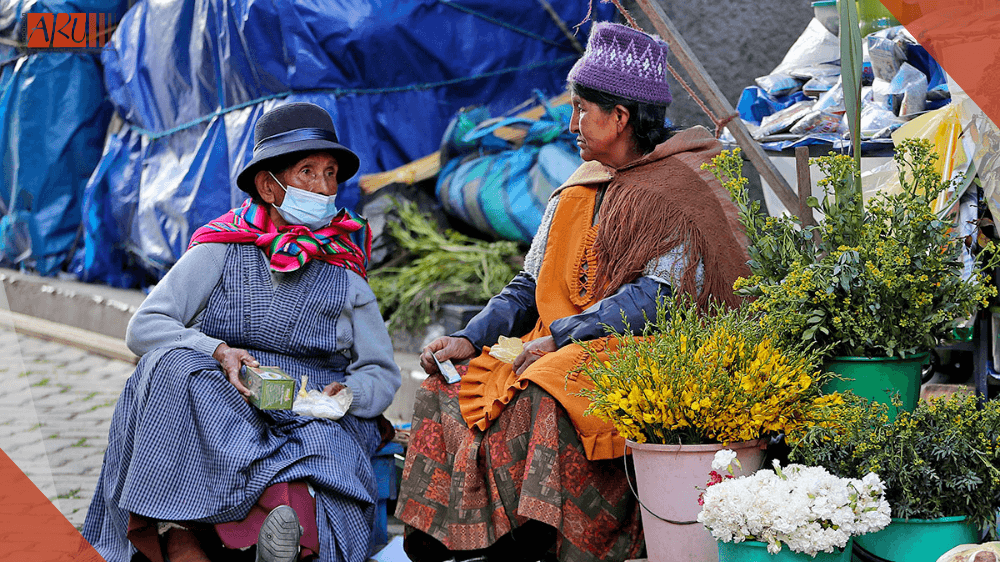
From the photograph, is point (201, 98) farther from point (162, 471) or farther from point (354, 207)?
point (162, 471)

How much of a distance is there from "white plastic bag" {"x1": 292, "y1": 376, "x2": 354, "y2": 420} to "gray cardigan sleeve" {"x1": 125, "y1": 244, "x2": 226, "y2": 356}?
32cm

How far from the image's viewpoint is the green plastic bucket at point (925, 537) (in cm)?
221

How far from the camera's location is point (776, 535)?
209cm

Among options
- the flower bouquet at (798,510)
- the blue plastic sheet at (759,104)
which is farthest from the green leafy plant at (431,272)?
the flower bouquet at (798,510)

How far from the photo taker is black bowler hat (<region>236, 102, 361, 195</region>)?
342 centimetres

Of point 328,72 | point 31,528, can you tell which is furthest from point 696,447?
point 328,72

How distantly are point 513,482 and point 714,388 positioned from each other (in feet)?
2.65

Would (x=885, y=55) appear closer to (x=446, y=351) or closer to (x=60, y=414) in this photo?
(x=446, y=351)

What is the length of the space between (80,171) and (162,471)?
669 centimetres

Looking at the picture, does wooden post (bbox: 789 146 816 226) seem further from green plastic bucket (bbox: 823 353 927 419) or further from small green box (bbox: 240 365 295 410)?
small green box (bbox: 240 365 295 410)

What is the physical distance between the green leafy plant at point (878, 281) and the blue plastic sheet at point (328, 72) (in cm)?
365

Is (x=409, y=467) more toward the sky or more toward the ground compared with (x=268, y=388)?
more toward the ground

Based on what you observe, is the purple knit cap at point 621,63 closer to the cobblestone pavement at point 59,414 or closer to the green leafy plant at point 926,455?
the green leafy plant at point 926,455

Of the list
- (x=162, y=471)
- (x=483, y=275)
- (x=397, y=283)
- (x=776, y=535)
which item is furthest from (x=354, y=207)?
(x=776, y=535)
